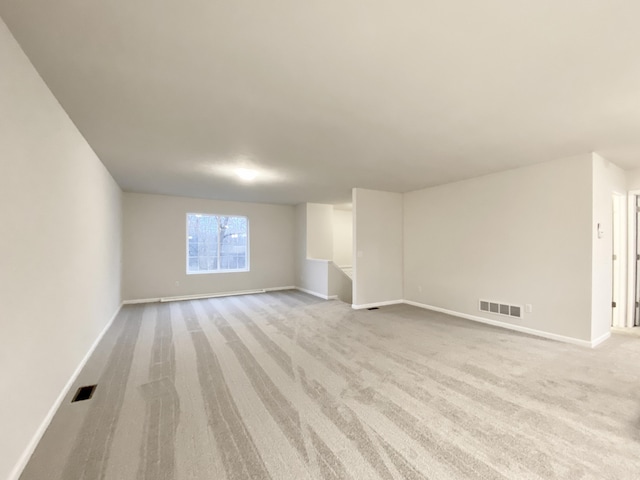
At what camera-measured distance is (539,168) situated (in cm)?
398

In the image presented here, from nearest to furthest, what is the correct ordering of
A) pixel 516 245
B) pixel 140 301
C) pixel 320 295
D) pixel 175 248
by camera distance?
pixel 516 245 < pixel 140 301 < pixel 175 248 < pixel 320 295

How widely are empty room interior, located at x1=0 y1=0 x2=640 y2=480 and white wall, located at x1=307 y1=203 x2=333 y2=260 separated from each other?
8.08 feet

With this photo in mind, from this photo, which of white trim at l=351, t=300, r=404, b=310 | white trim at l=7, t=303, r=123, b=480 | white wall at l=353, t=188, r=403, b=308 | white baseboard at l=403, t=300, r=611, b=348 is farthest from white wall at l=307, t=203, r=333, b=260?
white trim at l=7, t=303, r=123, b=480

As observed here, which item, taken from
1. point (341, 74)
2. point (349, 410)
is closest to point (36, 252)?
point (341, 74)

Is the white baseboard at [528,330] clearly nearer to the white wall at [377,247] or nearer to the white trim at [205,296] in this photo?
the white wall at [377,247]

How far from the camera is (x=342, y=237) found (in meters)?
9.14


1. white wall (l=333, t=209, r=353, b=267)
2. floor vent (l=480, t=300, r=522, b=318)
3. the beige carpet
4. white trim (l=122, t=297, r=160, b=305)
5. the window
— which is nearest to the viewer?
the beige carpet

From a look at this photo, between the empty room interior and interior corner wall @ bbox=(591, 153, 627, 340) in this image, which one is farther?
interior corner wall @ bbox=(591, 153, 627, 340)

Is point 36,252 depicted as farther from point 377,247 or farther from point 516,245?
point 516,245

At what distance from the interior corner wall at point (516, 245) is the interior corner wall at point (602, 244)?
0.10m

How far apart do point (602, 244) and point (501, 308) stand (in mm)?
1568

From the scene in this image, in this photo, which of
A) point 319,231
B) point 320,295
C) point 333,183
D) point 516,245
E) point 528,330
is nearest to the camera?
point 528,330

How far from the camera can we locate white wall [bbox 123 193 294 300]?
6281mm

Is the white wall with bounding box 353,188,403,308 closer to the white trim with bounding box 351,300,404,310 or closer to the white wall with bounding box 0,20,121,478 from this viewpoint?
the white trim with bounding box 351,300,404,310
